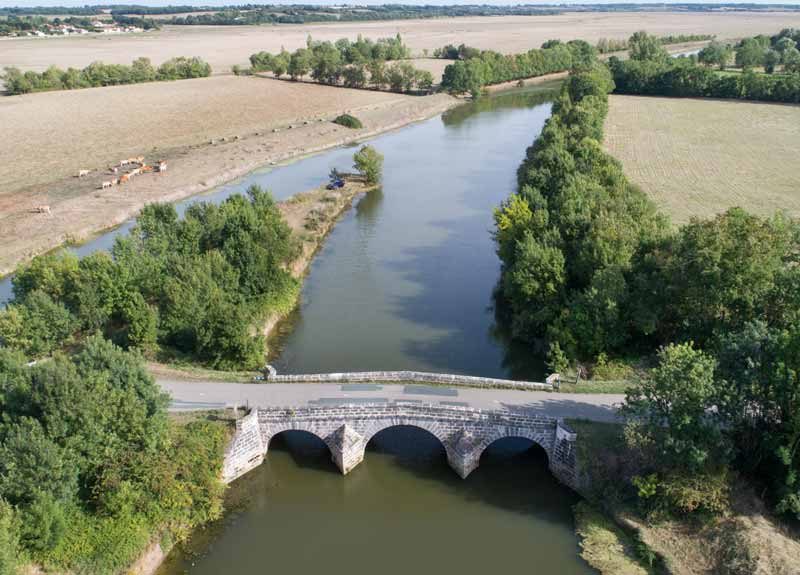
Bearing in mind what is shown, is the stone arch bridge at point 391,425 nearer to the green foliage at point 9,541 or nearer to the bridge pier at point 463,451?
the bridge pier at point 463,451

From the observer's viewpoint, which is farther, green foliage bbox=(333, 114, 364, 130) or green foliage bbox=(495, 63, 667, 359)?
green foliage bbox=(333, 114, 364, 130)

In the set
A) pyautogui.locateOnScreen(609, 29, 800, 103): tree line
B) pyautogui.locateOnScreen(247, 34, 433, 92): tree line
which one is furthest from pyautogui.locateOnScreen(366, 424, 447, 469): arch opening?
pyautogui.locateOnScreen(609, 29, 800, 103): tree line

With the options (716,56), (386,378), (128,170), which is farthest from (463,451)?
(716,56)

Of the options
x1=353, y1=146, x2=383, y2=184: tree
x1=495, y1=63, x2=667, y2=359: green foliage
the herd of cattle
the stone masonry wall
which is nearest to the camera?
the stone masonry wall

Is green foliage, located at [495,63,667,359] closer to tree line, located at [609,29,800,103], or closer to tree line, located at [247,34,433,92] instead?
tree line, located at [609,29,800,103]

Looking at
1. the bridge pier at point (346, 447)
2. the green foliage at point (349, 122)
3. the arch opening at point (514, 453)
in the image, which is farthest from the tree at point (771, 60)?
the bridge pier at point (346, 447)

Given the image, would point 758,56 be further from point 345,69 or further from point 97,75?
point 97,75
